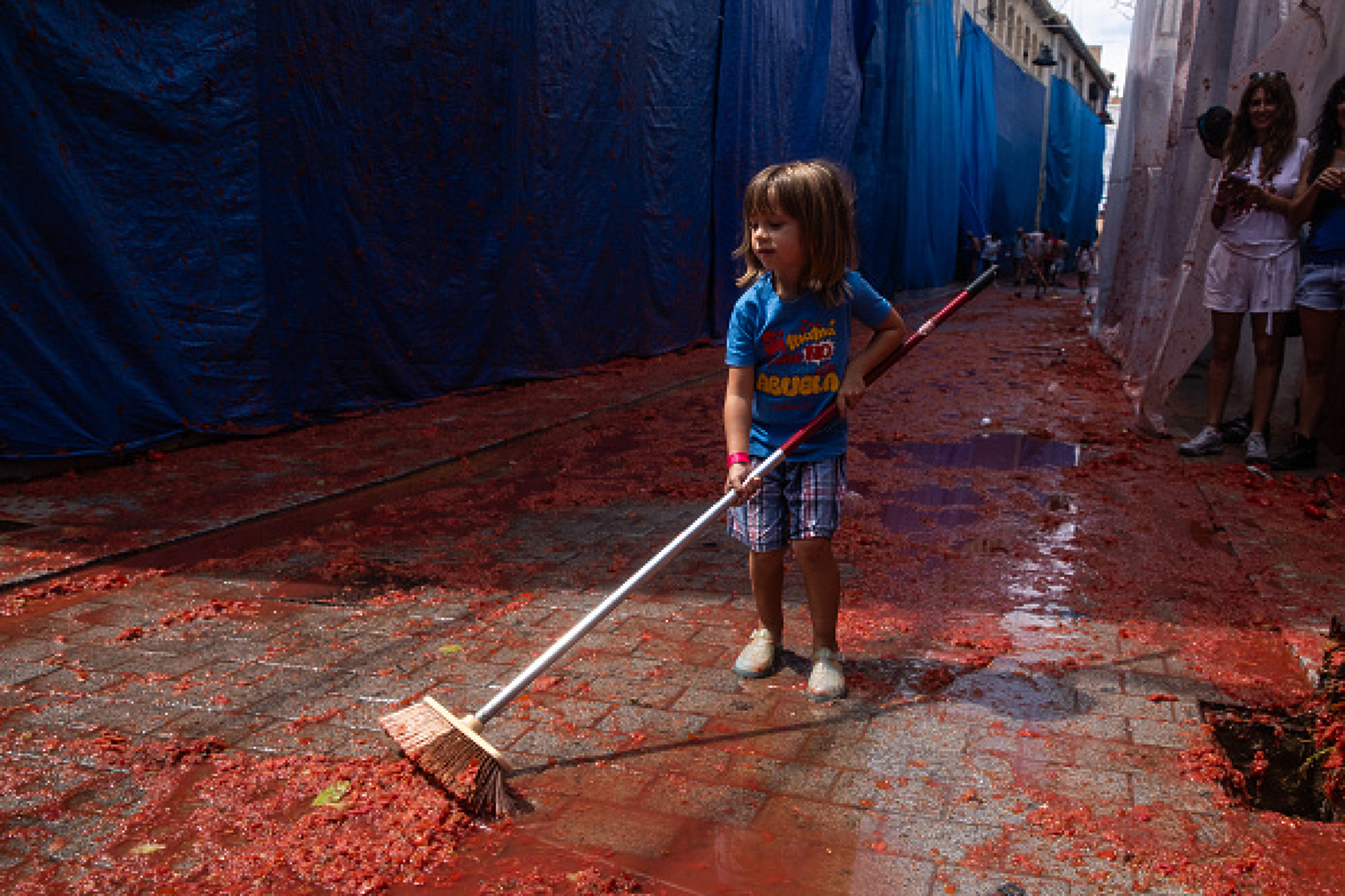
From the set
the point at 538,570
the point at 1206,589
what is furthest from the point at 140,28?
the point at 1206,589

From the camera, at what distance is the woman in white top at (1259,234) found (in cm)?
559

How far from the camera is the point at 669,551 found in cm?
286

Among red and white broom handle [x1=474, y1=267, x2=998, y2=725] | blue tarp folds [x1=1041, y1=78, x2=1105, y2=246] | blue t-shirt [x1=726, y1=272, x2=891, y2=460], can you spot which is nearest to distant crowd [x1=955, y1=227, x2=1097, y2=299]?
blue tarp folds [x1=1041, y1=78, x2=1105, y2=246]

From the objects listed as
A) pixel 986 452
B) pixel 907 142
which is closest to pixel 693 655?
pixel 986 452

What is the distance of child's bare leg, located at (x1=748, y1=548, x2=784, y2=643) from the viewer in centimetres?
312

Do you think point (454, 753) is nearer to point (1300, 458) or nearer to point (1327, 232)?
point (1300, 458)

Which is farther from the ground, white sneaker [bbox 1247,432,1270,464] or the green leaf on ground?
white sneaker [bbox 1247,432,1270,464]

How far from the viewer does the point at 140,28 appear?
5.54 m

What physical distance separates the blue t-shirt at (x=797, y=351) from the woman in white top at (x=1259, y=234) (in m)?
3.72

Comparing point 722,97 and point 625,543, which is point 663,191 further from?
point 625,543

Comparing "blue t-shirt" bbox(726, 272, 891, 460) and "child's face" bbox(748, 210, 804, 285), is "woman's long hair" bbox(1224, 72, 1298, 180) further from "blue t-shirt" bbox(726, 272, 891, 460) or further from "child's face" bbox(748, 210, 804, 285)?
"child's face" bbox(748, 210, 804, 285)

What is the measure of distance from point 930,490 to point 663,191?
6474 mm

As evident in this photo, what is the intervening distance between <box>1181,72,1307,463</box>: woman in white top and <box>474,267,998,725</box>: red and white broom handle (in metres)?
3.18

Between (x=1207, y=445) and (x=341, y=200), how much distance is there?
5630mm
